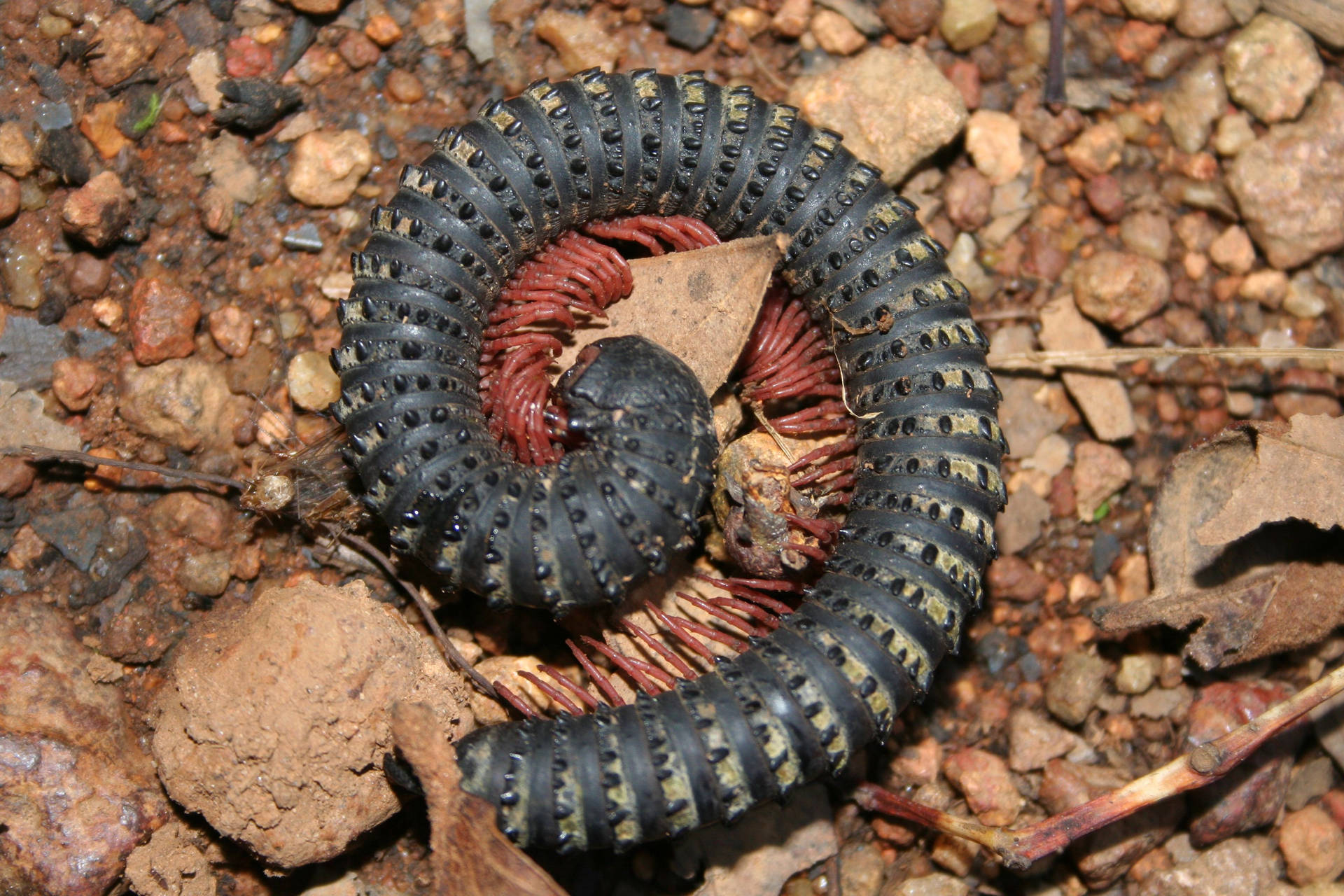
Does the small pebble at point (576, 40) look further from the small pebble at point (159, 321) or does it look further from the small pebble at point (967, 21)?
the small pebble at point (159, 321)

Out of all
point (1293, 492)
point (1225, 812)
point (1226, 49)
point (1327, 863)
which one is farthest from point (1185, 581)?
point (1226, 49)

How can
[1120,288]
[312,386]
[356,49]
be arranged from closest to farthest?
[312,386]
[356,49]
[1120,288]

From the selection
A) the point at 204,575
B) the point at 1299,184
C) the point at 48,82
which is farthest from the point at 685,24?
the point at 204,575

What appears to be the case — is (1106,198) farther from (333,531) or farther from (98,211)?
(98,211)

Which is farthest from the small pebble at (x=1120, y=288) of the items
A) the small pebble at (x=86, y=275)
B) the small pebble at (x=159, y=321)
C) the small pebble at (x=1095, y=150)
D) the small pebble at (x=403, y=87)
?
the small pebble at (x=86, y=275)

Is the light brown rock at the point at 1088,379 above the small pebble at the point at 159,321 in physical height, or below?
above
